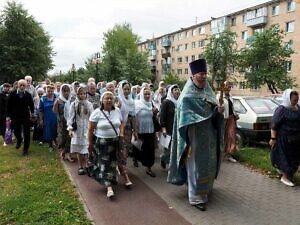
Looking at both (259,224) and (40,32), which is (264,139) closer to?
(259,224)

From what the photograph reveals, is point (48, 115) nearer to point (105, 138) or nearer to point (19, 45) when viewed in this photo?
point (105, 138)

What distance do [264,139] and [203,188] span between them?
510 cm

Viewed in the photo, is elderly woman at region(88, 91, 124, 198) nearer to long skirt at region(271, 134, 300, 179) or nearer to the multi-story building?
long skirt at region(271, 134, 300, 179)

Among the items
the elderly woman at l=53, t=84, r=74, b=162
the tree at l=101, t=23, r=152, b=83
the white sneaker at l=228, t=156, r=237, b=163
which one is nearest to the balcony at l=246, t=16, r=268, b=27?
the tree at l=101, t=23, r=152, b=83

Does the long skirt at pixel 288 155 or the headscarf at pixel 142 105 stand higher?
the headscarf at pixel 142 105

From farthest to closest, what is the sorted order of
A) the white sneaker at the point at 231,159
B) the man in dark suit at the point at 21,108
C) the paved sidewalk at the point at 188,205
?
the man in dark suit at the point at 21,108, the white sneaker at the point at 231,159, the paved sidewalk at the point at 188,205

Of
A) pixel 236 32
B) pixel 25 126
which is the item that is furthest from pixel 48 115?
pixel 236 32

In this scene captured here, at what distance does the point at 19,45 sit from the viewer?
35344 mm

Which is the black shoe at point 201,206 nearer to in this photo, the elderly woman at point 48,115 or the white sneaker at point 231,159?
the white sneaker at point 231,159

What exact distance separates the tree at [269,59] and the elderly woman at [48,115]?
893 inches

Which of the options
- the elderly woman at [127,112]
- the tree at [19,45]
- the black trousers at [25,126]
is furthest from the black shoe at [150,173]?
the tree at [19,45]

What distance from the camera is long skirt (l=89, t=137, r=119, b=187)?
6332 mm

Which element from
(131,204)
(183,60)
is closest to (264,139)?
(131,204)

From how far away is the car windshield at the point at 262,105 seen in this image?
10536 mm
